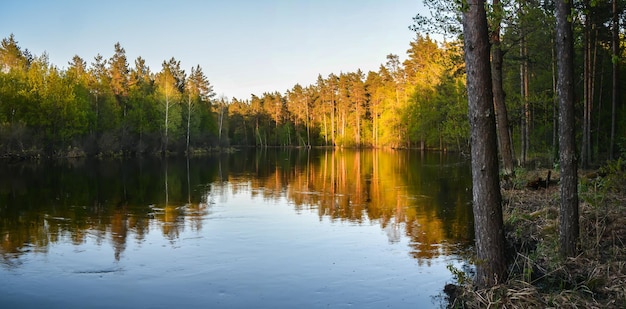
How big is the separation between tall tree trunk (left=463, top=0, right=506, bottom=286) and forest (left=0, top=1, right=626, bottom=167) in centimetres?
95

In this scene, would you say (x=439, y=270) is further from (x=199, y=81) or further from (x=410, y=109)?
(x=199, y=81)

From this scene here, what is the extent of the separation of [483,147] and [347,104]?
3567 inches

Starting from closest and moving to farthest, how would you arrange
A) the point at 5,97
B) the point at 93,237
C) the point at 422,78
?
the point at 93,237 < the point at 5,97 < the point at 422,78

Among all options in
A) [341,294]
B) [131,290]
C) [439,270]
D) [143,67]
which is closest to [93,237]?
[131,290]

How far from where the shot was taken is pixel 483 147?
6.78 meters

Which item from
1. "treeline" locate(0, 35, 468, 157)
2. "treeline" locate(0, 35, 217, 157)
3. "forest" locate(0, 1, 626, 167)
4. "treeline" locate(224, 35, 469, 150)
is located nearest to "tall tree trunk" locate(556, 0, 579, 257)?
"forest" locate(0, 1, 626, 167)

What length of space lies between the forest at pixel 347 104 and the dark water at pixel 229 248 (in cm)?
515

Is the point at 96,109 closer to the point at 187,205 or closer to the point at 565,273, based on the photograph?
the point at 187,205

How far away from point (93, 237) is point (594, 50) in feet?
72.4

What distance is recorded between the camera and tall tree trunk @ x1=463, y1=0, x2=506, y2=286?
6.73 metres

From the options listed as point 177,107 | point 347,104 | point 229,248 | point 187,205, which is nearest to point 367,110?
point 347,104

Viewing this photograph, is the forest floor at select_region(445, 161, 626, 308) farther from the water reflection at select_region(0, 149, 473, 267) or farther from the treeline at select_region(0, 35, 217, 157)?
the treeline at select_region(0, 35, 217, 157)

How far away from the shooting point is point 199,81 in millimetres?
82375

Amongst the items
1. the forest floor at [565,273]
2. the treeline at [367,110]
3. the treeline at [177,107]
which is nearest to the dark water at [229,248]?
the forest floor at [565,273]
